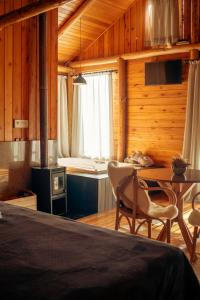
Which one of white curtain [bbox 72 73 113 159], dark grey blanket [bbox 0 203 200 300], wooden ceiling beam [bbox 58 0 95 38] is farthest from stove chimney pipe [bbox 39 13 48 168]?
dark grey blanket [bbox 0 203 200 300]

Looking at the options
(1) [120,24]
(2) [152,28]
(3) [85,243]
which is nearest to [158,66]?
(2) [152,28]

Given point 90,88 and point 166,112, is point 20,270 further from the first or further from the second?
point 90,88

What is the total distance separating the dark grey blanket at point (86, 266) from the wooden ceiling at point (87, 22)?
5139 mm

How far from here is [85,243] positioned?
6.63ft

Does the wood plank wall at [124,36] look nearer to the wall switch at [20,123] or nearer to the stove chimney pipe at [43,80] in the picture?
the stove chimney pipe at [43,80]

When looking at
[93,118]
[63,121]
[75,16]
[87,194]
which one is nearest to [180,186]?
[87,194]

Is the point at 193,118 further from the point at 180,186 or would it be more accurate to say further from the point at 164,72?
the point at 180,186

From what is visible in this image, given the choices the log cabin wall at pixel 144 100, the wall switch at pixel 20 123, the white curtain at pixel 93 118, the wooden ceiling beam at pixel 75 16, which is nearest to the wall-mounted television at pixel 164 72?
the log cabin wall at pixel 144 100

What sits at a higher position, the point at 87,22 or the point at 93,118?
the point at 87,22

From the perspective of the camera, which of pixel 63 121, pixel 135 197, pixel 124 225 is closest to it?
pixel 135 197

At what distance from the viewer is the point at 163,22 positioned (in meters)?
6.39

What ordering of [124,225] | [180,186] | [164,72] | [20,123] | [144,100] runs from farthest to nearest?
[144,100] < [164,72] < [20,123] < [124,225] < [180,186]

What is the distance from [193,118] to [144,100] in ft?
3.97

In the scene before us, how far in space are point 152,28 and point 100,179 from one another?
9.77ft
